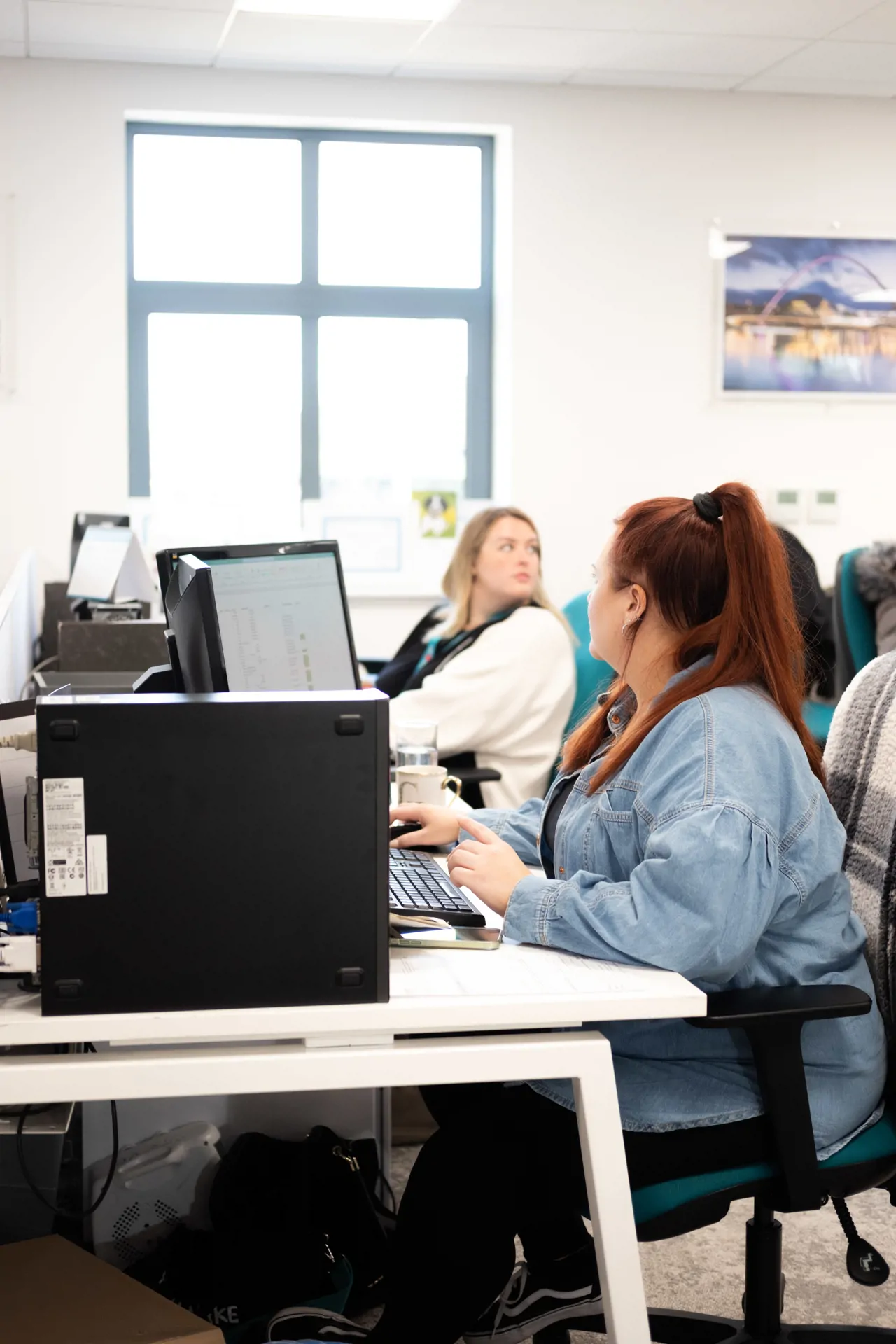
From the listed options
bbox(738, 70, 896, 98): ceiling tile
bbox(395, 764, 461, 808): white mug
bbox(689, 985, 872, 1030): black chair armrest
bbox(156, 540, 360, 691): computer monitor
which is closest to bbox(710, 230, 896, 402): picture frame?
bbox(738, 70, 896, 98): ceiling tile

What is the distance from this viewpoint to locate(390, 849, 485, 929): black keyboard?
4.61ft

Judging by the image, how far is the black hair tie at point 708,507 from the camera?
1.49 meters

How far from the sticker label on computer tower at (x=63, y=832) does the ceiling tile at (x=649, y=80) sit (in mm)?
4294

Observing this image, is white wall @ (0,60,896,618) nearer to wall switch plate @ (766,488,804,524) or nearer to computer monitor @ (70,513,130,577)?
wall switch plate @ (766,488,804,524)

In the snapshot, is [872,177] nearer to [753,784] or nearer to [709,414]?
[709,414]

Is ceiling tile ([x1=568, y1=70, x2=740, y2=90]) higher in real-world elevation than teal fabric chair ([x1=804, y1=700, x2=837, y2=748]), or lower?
higher

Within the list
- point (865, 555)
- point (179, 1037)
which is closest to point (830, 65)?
point (865, 555)

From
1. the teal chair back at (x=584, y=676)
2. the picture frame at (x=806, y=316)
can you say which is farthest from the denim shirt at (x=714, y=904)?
the picture frame at (x=806, y=316)

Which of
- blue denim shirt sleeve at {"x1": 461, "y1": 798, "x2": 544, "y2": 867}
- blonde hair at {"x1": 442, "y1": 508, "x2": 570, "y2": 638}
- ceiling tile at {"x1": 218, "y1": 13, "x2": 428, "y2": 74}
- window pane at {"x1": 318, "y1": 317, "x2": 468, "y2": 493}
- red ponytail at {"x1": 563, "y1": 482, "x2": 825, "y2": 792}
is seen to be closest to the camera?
red ponytail at {"x1": 563, "y1": 482, "x2": 825, "y2": 792}

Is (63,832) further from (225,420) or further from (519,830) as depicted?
(225,420)

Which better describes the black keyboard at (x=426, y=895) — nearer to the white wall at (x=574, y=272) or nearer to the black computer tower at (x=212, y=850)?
the black computer tower at (x=212, y=850)

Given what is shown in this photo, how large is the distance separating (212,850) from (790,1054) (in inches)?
25.0

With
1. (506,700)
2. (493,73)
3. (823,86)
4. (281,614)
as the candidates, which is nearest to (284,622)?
(281,614)

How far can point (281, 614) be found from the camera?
2.23m
